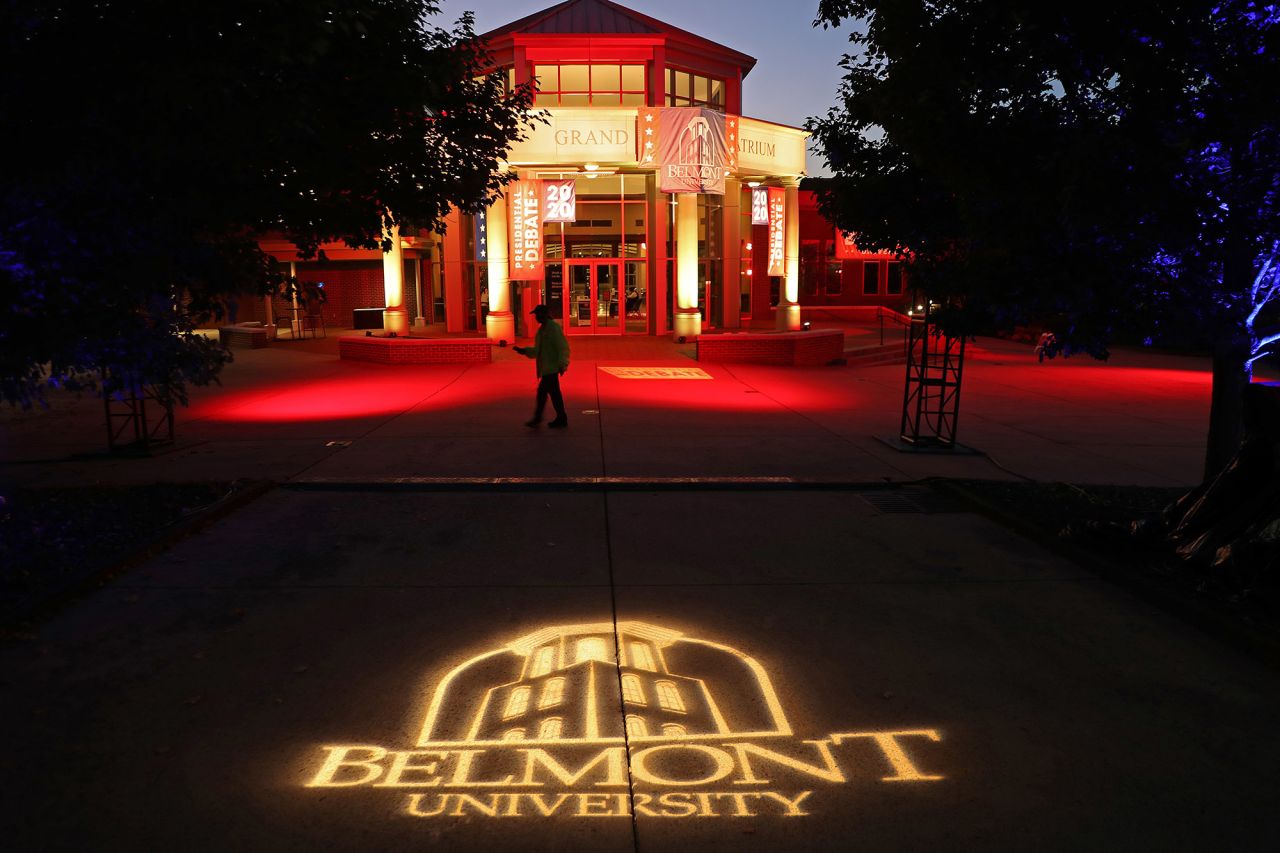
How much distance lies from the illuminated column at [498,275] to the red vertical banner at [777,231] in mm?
8258

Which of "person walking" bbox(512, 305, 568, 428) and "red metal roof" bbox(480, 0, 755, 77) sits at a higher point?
"red metal roof" bbox(480, 0, 755, 77)

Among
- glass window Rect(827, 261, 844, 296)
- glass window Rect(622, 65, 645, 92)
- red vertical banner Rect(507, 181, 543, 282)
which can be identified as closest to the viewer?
red vertical banner Rect(507, 181, 543, 282)

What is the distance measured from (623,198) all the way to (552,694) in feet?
80.2

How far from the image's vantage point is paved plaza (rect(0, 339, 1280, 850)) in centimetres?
331

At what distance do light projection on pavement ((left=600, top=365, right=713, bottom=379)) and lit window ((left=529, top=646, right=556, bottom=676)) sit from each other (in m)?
13.8

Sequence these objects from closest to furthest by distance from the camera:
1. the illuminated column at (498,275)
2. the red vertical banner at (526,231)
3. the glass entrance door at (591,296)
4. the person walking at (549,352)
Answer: the person walking at (549,352) < the red vertical banner at (526,231) < the illuminated column at (498,275) < the glass entrance door at (591,296)

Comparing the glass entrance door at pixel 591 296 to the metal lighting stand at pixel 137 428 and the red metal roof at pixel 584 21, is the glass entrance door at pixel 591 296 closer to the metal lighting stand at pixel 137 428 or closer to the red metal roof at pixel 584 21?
the red metal roof at pixel 584 21

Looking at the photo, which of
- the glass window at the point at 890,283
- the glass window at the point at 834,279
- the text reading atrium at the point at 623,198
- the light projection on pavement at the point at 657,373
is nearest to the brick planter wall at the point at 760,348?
the light projection on pavement at the point at 657,373

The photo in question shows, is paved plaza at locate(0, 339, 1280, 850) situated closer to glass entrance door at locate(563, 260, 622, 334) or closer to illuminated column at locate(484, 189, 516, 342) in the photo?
illuminated column at locate(484, 189, 516, 342)

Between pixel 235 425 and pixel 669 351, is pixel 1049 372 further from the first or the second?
pixel 235 425

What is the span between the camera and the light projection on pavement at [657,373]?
18672 millimetres

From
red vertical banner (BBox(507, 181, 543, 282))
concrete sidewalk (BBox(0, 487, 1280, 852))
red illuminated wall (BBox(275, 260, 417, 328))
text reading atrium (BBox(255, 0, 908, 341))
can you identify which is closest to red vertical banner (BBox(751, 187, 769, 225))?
text reading atrium (BBox(255, 0, 908, 341))

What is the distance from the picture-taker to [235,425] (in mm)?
12680

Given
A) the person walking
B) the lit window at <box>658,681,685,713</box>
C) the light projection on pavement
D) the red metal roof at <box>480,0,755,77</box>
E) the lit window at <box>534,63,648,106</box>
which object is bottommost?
the lit window at <box>658,681,685,713</box>
